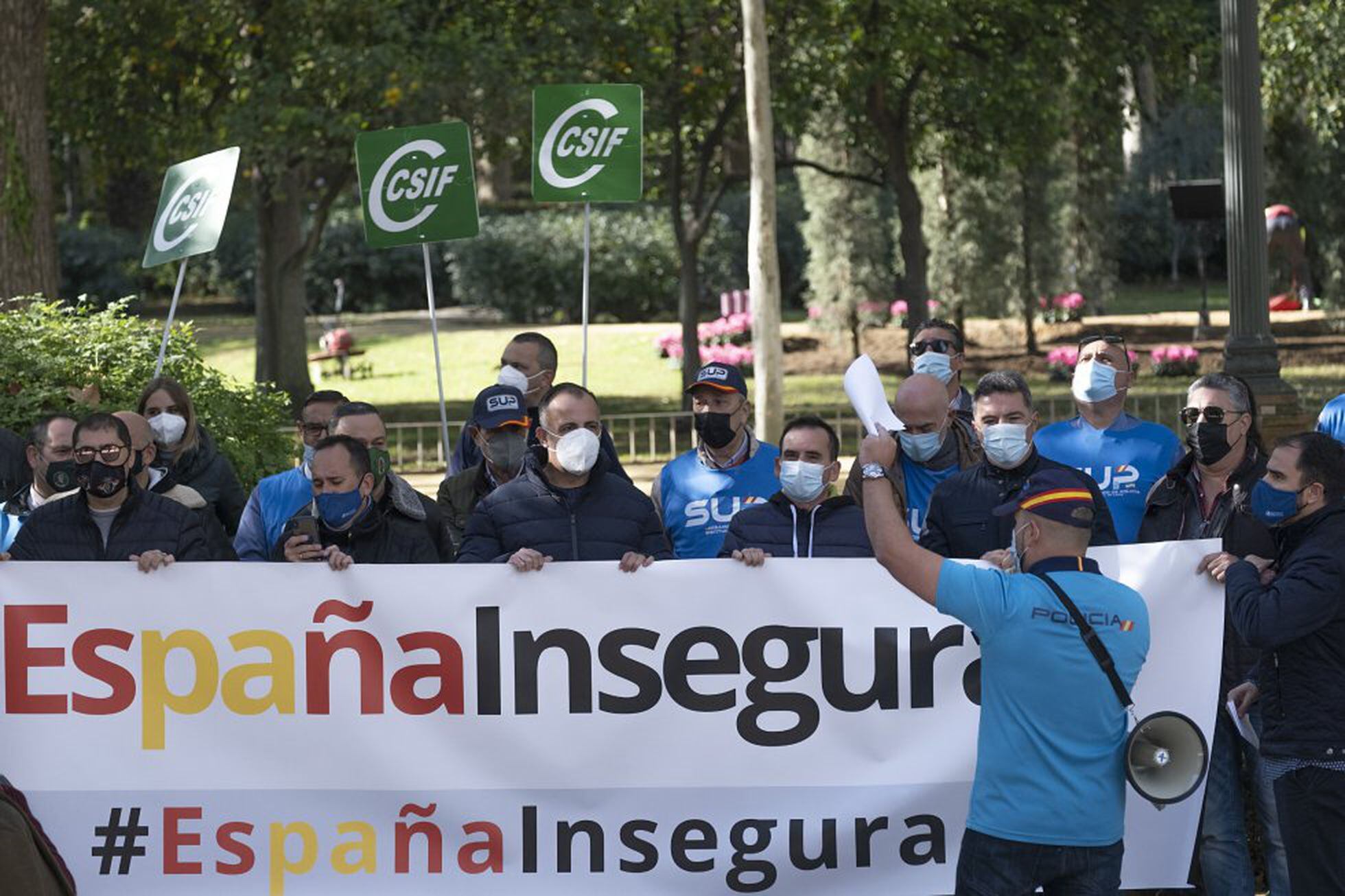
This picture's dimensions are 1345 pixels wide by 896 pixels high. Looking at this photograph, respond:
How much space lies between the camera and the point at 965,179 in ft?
103

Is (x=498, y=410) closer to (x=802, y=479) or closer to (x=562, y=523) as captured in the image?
(x=562, y=523)

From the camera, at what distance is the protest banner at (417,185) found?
9688 mm

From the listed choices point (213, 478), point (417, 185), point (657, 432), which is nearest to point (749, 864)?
point (213, 478)

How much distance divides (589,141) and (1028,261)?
20.3m

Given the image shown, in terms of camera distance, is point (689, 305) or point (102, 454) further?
point (689, 305)

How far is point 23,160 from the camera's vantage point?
48.8 feet

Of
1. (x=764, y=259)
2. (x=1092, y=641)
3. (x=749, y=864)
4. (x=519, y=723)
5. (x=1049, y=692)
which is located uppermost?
(x=764, y=259)

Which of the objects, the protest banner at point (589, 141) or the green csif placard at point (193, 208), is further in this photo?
the protest banner at point (589, 141)

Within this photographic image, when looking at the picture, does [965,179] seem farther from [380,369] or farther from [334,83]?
[334,83]

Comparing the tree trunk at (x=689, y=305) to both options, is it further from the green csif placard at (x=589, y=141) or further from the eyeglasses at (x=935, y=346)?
the eyeglasses at (x=935, y=346)

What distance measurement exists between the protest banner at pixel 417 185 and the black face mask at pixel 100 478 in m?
3.27

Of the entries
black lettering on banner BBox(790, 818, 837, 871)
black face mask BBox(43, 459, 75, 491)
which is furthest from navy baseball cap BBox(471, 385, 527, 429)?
black lettering on banner BBox(790, 818, 837, 871)

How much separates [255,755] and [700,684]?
1.52 meters

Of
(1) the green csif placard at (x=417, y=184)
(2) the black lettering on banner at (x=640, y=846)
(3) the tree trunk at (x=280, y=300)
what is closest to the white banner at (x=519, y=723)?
(2) the black lettering on banner at (x=640, y=846)
